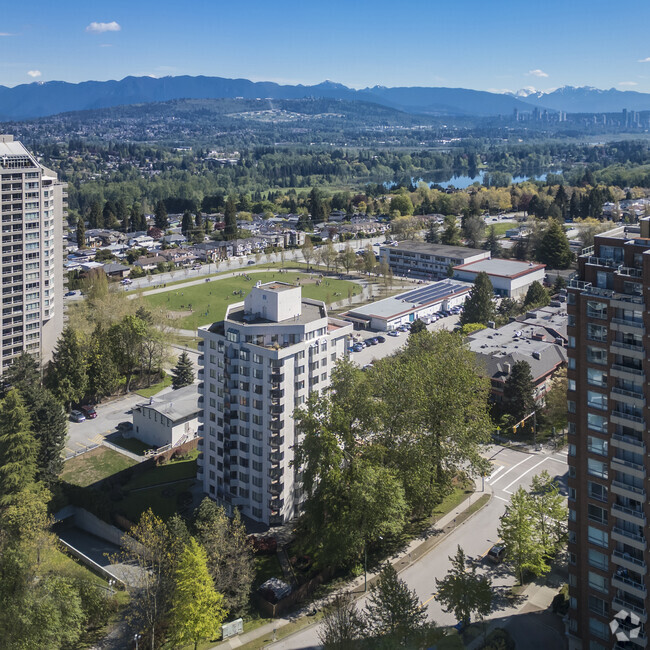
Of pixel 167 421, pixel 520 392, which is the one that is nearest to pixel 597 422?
pixel 520 392

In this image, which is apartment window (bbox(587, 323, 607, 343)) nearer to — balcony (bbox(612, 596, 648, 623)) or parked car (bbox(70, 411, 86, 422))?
balcony (bbox(612, 596, 648, 623))

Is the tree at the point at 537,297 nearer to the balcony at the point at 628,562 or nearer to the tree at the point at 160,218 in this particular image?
the balcony at the point at 628,562

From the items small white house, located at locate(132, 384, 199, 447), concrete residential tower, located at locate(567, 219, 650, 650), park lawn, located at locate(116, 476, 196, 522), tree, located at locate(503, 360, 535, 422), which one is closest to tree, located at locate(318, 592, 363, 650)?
concrete residential tower, located at locate(567, 219, 650, 650)

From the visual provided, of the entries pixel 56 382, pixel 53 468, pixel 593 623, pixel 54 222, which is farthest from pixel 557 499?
pixel 54 222

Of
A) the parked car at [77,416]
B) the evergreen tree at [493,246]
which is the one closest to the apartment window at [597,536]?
the parked car at [77,416]

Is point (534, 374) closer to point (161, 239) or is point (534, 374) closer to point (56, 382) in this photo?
point (56, 382)
